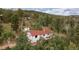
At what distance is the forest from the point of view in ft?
5.74

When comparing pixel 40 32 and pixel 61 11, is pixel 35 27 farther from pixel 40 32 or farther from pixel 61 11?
pixel 61 11

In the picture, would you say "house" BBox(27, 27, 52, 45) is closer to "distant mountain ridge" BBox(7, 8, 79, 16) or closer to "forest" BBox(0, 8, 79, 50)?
"forest" BBox(0, 8, 79, 50)

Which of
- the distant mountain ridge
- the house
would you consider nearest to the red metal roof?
the house

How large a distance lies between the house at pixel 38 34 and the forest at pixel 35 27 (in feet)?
0.12

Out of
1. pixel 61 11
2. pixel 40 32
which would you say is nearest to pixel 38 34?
pixel 40 32

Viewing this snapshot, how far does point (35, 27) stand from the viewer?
177 cm

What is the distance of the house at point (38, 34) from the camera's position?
1757 mm

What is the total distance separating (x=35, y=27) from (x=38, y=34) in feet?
0.26

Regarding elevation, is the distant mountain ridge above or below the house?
above

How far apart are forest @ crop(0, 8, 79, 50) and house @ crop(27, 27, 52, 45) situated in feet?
0.12
